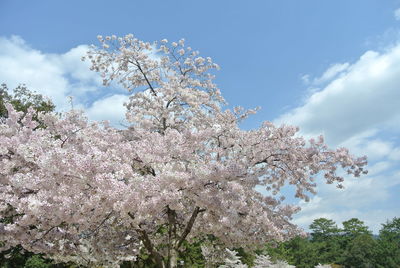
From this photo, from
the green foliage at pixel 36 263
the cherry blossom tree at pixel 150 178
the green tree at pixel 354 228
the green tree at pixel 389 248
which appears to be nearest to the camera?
the cherry blossom tree at pixel 150 178

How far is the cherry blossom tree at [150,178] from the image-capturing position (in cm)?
742

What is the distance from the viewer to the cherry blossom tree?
7.42m

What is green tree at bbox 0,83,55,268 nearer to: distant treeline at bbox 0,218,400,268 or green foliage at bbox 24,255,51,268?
green foliage at bbox 24,255,51,268

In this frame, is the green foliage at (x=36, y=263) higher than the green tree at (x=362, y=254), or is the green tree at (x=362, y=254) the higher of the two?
the green tree at (x=362, y=254)

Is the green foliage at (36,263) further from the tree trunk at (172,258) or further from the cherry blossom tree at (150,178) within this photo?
the tree trunk at (172,258)

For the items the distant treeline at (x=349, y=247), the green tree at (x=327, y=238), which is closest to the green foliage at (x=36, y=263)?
the distant treeline at (x=349, y=247)

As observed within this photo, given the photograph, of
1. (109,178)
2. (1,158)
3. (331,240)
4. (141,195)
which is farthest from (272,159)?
(331,240)

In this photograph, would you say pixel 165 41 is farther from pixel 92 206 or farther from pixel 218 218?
pixel 92 206

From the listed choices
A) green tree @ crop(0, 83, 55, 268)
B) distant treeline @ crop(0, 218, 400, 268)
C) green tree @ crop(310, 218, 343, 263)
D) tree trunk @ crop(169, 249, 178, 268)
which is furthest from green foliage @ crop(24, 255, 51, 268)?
green tree @ crop(310, 218, 343, 263)

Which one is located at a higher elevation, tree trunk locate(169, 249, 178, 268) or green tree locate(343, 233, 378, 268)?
green tree locate(343, 233, 378, 268)

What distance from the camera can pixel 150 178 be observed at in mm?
7730

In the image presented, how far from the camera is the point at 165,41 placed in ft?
50.4

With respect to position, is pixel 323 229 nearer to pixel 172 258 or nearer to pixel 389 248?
pixel 389 248

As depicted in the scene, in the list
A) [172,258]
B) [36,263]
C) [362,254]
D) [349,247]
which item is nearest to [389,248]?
[362,254]
